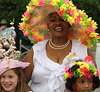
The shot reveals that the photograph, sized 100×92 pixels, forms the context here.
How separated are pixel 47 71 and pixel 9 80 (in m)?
0.49

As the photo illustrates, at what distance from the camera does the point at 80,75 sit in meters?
2.80

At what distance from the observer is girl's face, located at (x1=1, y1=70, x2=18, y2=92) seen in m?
3.10

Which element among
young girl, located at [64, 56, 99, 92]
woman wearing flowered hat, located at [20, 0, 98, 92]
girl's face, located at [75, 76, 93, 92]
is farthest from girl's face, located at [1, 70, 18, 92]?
girl's face, located at [75, 76, 93, 92]

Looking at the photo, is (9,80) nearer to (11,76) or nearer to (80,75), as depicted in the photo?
(11,76)

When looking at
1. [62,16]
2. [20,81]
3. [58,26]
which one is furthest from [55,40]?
[20,81]

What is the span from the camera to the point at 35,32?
3.80 metres

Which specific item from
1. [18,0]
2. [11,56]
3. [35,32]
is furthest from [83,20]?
[18,0]

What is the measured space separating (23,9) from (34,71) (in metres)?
5.62

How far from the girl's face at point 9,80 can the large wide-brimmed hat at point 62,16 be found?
79 centimetres

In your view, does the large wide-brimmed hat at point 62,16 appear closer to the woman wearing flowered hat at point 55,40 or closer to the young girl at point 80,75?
the woman wearing flowered hat at point 55,40

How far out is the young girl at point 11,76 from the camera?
3.11m

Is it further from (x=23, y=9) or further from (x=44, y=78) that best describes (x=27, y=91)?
(x=23, y=9)

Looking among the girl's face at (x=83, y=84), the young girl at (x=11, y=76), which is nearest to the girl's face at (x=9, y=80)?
the young girl at (x=11, y=76)

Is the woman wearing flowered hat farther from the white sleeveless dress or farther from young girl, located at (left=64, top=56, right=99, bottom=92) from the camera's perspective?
young girl, located at (left=64, top=56, right=99, bottom=92)
